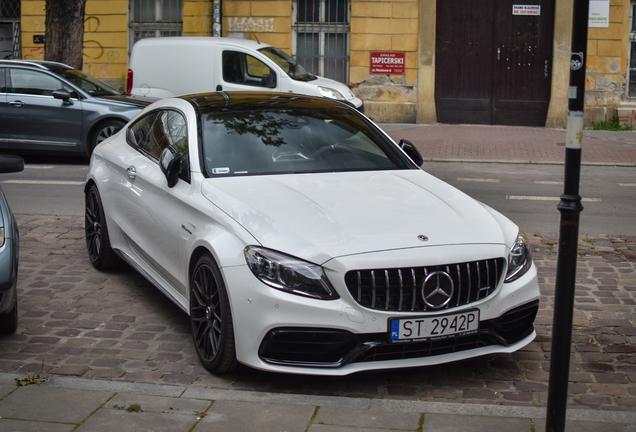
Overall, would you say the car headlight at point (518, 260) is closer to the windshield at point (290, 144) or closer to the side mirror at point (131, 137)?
the windshield at point (290, 144)

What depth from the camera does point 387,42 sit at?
63.5ft

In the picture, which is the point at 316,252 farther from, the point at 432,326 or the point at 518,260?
the point at 518,260

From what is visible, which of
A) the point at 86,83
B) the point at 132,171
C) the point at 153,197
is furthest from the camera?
the point at 86,83

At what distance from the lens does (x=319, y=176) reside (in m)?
4.98

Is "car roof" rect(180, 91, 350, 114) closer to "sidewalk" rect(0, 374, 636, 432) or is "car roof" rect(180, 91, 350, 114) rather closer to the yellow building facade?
"sidewalk" rect(0, 374, 636, 432)

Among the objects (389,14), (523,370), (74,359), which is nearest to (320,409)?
(523,370)

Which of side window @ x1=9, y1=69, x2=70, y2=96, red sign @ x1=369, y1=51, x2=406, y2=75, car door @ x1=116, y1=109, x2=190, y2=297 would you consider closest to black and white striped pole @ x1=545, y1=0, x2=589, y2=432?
car door @ x1=116, y1=109, x2=190, y2=297

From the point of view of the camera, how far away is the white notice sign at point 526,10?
18.7m

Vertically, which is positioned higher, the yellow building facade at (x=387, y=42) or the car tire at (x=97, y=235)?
the yellow building facade at (x=387, y=42)

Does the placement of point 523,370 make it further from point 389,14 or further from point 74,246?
point 389,14

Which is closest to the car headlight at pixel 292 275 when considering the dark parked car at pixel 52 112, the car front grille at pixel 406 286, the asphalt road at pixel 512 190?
the car front grille at pixel 406 286

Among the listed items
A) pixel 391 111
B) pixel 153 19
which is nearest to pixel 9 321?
pixel 391 111

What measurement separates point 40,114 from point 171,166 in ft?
27.4

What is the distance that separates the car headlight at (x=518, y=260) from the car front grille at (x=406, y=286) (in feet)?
0.94
